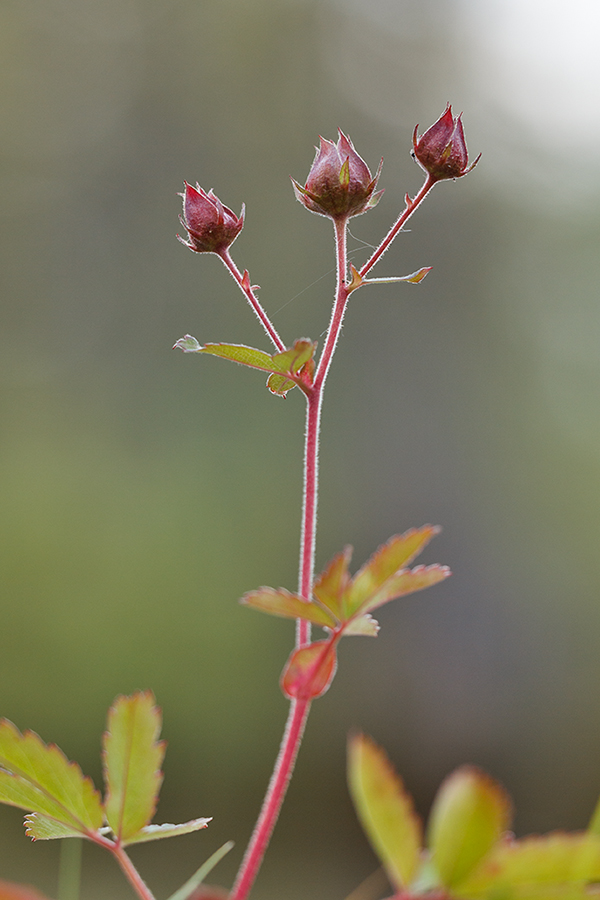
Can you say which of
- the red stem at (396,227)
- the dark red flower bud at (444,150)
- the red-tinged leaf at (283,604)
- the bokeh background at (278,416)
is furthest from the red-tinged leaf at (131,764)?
the bokeh background at (278,416)

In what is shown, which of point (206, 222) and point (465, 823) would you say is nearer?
point (465, 823)

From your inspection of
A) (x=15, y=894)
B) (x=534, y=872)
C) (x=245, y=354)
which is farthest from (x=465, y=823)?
(x=245, y=354)

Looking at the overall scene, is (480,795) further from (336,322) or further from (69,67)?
(69,67)

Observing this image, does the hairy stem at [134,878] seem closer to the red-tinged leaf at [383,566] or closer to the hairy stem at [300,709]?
the hairy stem at [300,709]

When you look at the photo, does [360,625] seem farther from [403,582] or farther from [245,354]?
[245,354]

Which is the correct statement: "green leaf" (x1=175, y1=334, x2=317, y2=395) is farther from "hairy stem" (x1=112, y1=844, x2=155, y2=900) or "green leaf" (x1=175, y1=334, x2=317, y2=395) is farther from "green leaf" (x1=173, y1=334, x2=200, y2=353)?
"hairy stem" (x1=112, y1=844, x2=155, y2=900)

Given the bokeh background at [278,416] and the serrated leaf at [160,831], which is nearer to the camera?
the serrated leaf at [160,831]
